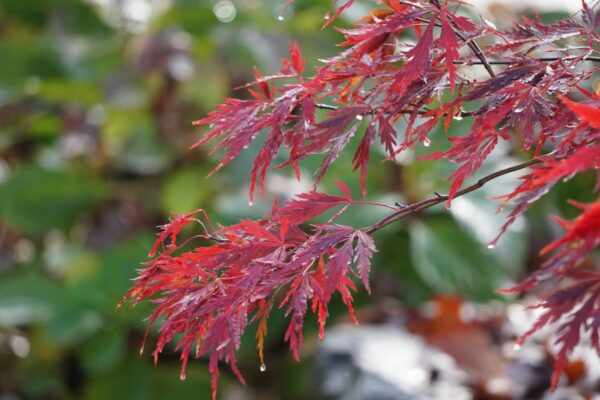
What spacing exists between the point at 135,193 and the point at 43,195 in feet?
0.96

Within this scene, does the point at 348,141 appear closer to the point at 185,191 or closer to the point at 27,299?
the point at 185,191

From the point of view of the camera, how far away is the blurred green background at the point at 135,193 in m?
2.19

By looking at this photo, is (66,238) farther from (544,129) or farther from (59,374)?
(544,129)

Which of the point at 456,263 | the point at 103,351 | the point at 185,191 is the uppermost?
the point at 185,191

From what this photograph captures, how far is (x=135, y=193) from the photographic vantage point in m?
2.57

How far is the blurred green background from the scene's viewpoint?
219cm

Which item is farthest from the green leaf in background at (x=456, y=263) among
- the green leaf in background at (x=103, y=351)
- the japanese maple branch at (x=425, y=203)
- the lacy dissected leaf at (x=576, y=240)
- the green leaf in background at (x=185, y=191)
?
the lacy dissected leaf at (x=576, y=240)

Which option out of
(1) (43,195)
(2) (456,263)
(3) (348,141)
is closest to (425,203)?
(3) (348,141)

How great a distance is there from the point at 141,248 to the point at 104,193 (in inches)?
12.8

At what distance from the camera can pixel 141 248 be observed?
90.7 inches

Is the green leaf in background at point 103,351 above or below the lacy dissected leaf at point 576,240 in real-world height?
below

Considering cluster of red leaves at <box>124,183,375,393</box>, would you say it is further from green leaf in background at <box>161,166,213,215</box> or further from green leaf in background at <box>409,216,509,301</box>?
green leaf in background at <box>161,166,213,215</box>

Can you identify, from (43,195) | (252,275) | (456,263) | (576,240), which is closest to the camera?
(576,240)

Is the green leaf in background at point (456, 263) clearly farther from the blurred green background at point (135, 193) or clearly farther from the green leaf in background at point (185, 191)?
the green leaf in background at point (185, 191)
